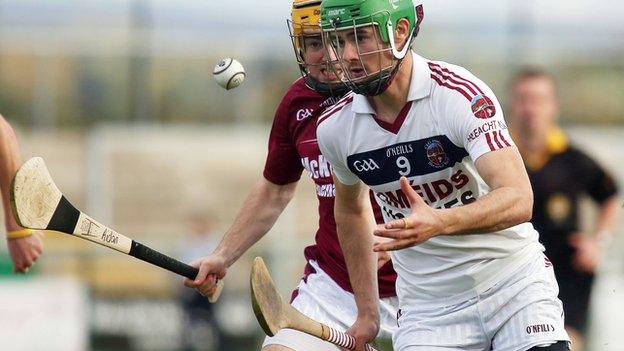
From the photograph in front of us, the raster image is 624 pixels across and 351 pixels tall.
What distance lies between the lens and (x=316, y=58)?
5.00m

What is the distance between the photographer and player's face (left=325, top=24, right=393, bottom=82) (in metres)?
4.38

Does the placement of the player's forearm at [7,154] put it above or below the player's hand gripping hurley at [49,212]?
below

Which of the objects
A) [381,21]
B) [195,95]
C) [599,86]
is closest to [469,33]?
[599,86]

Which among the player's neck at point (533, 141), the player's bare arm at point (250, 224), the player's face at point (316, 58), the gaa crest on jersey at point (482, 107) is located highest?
the gaa crest on jersey at point (482, 107)

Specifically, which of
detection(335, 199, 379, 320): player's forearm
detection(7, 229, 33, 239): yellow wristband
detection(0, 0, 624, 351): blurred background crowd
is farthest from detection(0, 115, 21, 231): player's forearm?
detection(0, 0, 624, 351): blurred background crowd

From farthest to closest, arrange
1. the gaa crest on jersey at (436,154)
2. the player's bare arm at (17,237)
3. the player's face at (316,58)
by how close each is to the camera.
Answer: the player's bare arm at (17,237)
the player's face at (316,58)
the gaa crest on jersey at (436,154)

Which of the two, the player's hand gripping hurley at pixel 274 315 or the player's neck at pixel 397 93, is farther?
the player's hand gripping hurley at pixel 274 315

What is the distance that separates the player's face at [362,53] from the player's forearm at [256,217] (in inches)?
53.5

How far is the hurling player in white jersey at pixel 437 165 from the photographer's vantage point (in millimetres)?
4289

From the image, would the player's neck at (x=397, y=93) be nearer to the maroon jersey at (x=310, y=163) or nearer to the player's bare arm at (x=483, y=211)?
the player's bare arm at (x=483, y=211)

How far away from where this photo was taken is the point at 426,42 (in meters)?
19.2

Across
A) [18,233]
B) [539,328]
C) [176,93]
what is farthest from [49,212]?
[176,93]

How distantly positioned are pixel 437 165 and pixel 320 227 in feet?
4.67

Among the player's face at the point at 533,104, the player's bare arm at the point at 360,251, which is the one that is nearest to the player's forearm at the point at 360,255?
the player's bare arm at the point at 360,251
